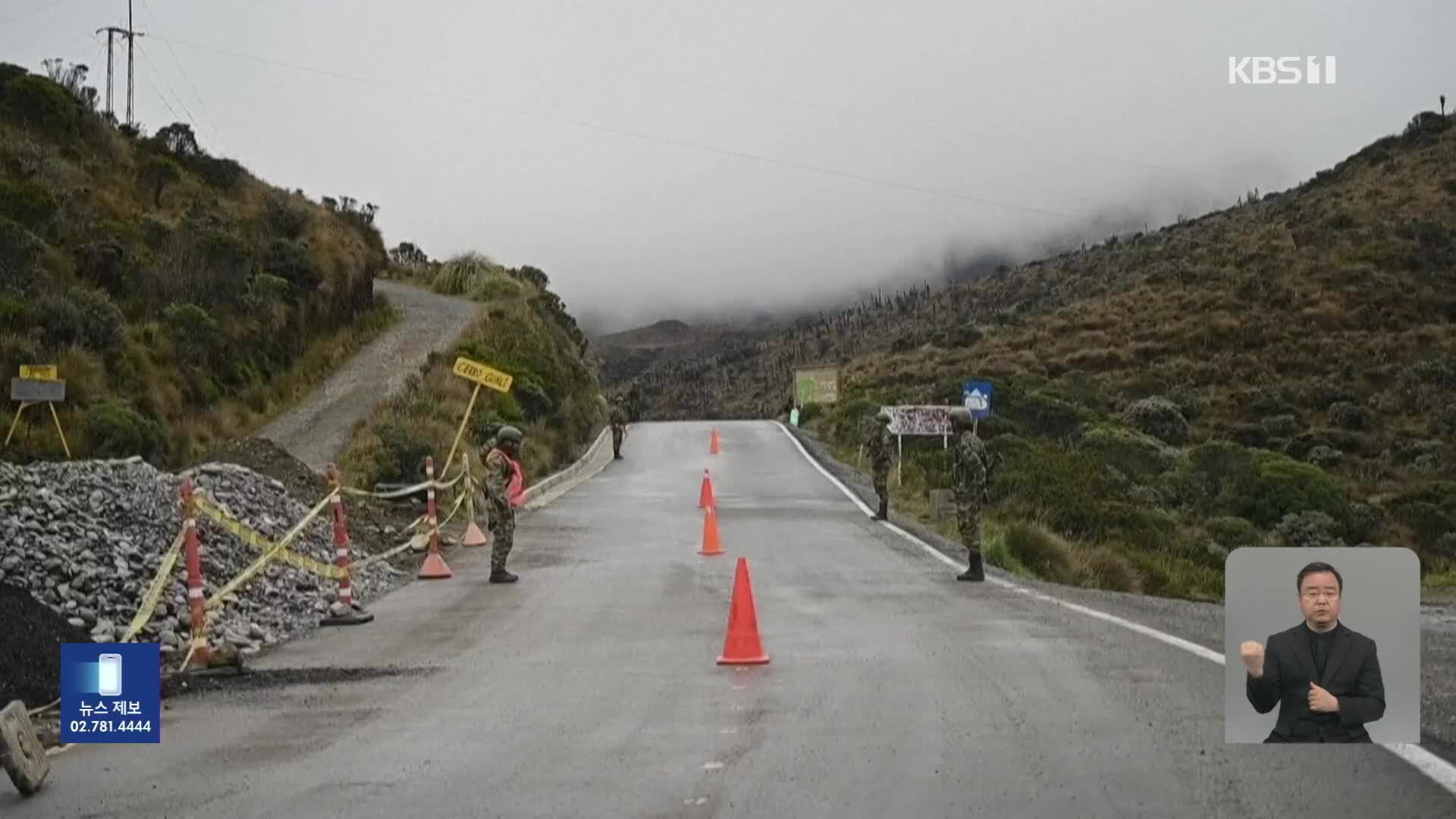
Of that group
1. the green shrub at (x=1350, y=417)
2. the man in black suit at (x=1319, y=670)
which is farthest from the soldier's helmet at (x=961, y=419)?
the green shrub at (x=1350, y=417)

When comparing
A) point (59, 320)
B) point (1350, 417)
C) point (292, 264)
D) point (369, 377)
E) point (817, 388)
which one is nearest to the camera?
point (59, 320)

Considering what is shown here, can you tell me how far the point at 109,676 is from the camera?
8.05 metres

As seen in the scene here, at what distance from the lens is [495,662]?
11.1 metres

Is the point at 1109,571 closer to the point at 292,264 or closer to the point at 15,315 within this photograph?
the point at 15,315

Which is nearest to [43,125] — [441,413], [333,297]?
[333,297]

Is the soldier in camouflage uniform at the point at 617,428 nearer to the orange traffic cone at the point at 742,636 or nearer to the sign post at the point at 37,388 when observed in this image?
the sign post at the point at 37,388

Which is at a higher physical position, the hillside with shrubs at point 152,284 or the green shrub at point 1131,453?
the hillside with shrubs at point 152,284

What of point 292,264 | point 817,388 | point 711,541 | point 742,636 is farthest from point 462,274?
point 742,636

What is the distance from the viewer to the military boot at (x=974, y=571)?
16688 mm

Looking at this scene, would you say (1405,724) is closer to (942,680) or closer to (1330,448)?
→ (942,680)

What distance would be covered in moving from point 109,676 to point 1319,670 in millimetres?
6130

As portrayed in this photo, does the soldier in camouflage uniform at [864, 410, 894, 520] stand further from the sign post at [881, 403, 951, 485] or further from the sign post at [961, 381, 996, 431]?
the sign post at [881, 403, 951, 485]

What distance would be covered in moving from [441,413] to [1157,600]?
20.7 m

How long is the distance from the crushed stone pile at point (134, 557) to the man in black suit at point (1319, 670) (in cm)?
821
